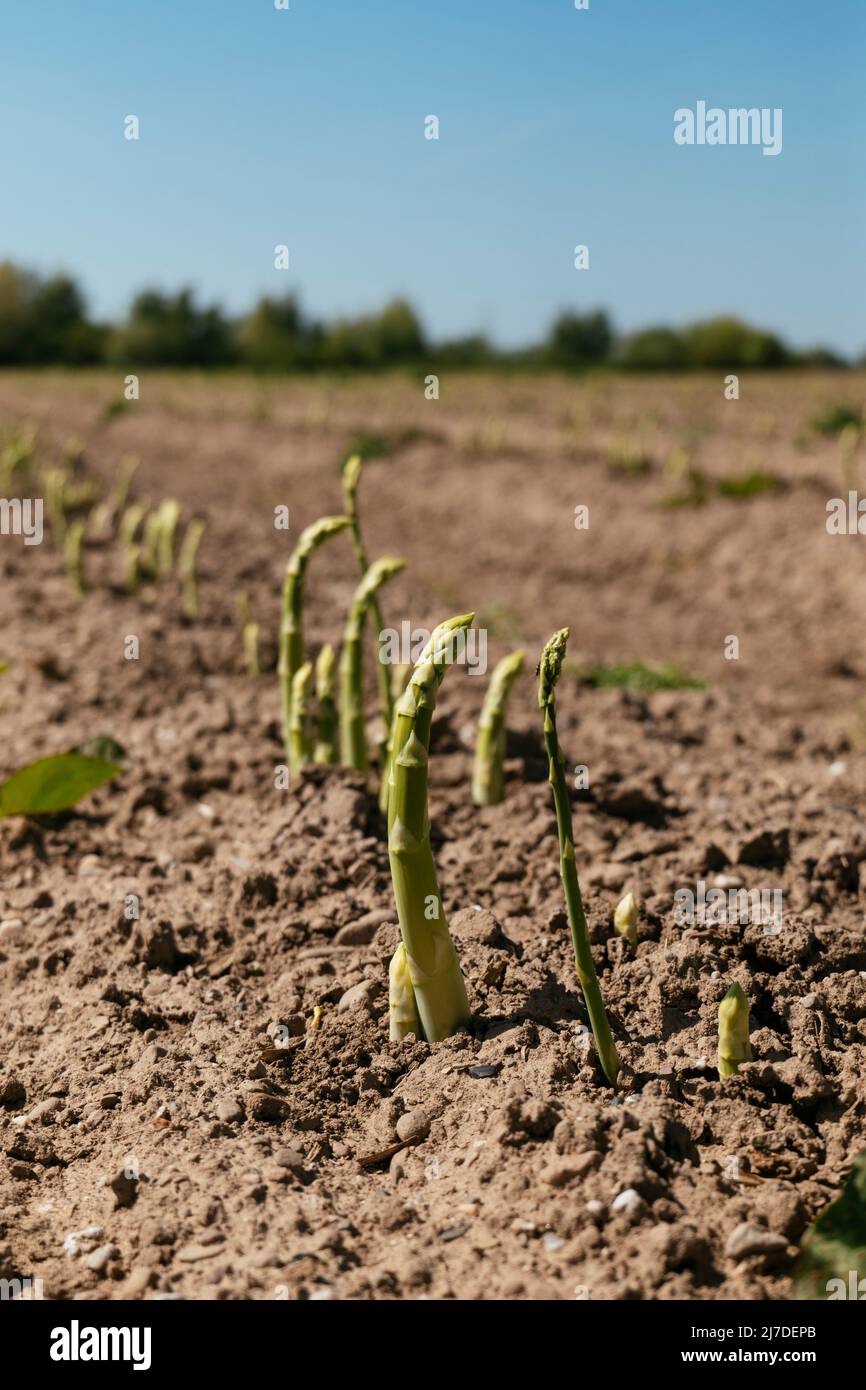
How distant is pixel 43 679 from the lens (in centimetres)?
618

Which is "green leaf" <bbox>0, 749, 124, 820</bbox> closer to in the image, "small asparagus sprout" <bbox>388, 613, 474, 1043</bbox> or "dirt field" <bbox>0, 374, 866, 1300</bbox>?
"dirt field" <bbox>0, 374, 866, 1300</bbox>

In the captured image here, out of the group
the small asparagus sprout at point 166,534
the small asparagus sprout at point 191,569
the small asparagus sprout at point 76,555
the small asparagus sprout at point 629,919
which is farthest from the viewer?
the small asparagus sprout at point 166,534

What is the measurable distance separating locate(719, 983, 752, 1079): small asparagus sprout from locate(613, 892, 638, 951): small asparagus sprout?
0.56 metres

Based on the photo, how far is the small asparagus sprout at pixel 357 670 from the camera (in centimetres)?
411

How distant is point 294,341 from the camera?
214ft

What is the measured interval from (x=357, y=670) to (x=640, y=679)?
9.38 ft
